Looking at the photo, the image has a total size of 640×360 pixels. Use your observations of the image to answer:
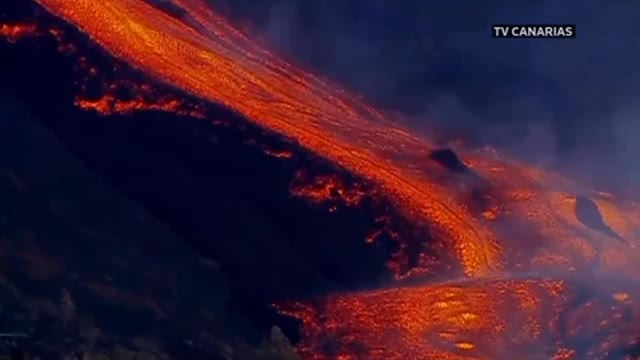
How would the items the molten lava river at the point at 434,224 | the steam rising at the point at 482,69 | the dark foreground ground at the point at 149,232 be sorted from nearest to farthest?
the dark foreground ground at the point at 149,232, the molten lava river at the point at 434,224, the steam rising at the point at 482,69

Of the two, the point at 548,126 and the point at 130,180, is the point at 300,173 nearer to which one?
the point at 130,180

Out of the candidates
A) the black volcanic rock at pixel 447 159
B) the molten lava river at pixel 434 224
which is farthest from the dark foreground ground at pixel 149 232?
the black volcanic rock at pixel 447 159

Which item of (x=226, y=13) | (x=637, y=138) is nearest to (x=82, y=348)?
(x=226, y=13)

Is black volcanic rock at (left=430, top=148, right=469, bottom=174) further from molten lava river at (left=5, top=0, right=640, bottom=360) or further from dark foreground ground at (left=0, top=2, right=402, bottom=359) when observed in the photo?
dark foreground ground at (left=0, top=2, right=402, bottom=359)

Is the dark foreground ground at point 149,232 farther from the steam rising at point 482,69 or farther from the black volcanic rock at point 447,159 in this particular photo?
the steam rising at point 482,69

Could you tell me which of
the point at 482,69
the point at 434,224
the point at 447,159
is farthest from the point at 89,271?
the point at 482,69

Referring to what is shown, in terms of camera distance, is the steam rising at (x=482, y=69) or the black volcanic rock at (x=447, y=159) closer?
the black volcanic rock at (x=447, y=159)

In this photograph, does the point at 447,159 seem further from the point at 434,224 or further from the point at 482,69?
the point at 482,69
